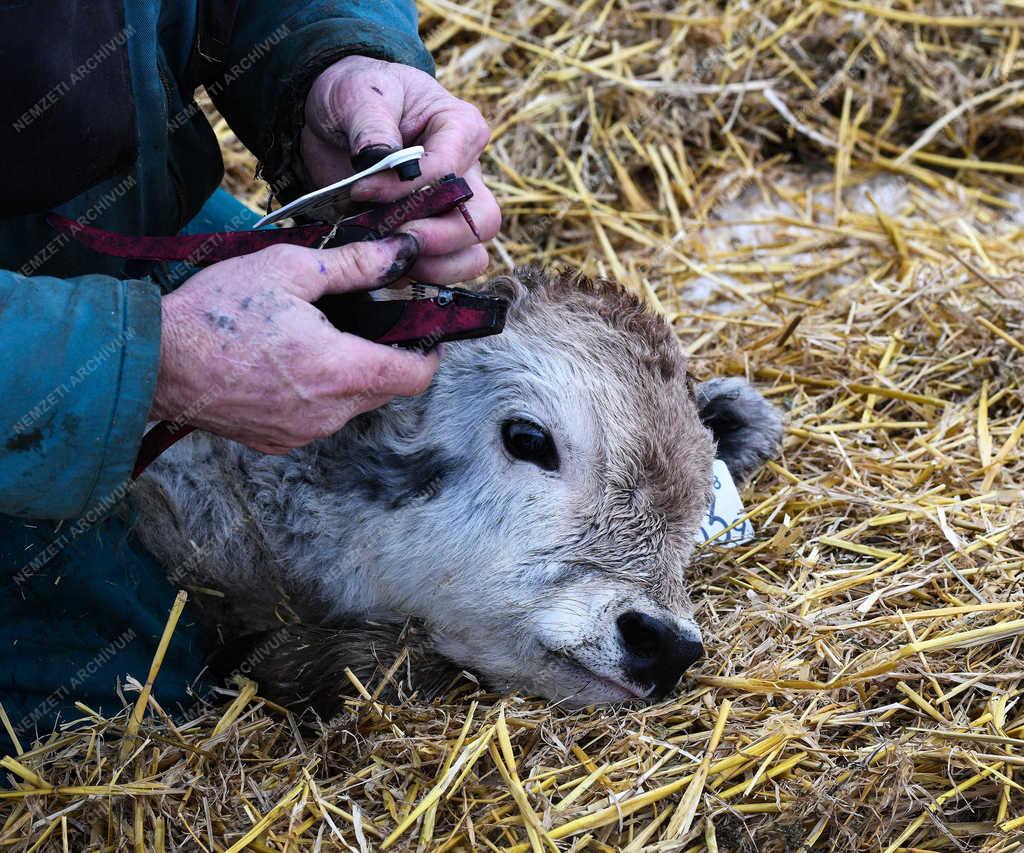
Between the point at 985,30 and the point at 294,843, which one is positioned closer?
the point at 294,843

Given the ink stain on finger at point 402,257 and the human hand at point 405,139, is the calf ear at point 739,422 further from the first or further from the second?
the ink stain on finger at point 402,257

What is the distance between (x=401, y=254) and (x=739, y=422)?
1.71 metres

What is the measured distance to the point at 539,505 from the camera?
10.6ft

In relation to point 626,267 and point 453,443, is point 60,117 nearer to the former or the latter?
point 453,443

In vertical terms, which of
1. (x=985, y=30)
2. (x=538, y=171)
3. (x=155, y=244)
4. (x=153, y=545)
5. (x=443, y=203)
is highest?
(x=155, y=244)

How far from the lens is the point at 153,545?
11.6 ft

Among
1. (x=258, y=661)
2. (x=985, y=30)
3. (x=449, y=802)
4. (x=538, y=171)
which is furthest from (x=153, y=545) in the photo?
(x=985, y=30)

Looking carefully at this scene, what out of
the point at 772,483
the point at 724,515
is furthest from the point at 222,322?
the point at 772,483

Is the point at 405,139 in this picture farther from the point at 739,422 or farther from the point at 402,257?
the point at 739,422

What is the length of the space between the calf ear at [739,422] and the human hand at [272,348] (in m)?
1.57

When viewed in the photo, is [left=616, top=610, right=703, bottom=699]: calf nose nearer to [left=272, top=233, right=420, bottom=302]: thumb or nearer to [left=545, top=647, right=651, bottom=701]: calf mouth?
[left=545, top=647, right=651, bottom=701]: calf mouth

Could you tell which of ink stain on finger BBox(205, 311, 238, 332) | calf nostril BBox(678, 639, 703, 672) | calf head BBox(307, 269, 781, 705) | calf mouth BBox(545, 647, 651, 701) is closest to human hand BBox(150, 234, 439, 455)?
ink stain on finger BBox(205, 311, 238, 332)

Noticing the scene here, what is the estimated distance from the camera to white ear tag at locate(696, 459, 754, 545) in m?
3.93

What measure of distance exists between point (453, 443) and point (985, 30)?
18.0 ft
